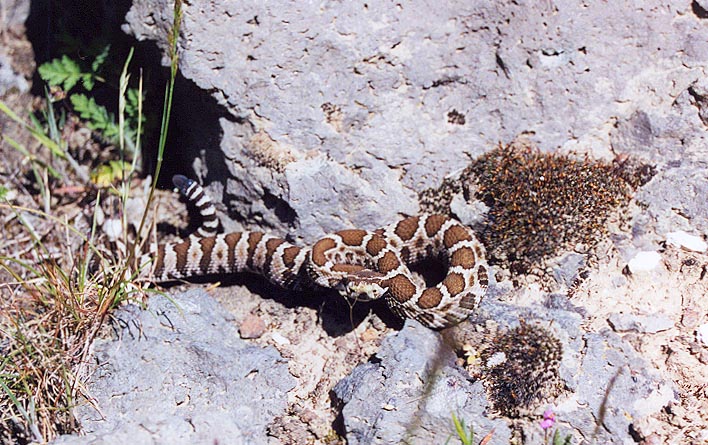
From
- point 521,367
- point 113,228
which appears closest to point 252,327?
point 113,228

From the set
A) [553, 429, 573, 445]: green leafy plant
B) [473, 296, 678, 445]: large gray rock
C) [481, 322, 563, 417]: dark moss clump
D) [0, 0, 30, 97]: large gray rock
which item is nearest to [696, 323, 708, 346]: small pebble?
[473, 296, 678, 445]: large gray rock

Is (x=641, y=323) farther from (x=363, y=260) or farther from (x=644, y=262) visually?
(x=363, y=260)

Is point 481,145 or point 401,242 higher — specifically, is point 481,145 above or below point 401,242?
above

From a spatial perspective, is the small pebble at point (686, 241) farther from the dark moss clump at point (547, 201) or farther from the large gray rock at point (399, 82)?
the large gray rock at point (399, 82)

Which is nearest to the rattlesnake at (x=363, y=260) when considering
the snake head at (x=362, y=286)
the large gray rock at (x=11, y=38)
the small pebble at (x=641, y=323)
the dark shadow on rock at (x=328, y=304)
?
the snake head at (x=362, y=286)

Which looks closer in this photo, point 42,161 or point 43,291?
point 43,291

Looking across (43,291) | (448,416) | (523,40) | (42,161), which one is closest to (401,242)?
(448,416)

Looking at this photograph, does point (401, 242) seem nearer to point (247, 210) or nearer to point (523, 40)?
point (247, 210)
